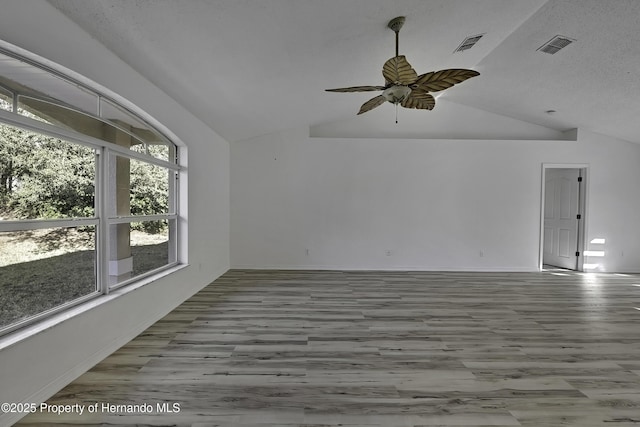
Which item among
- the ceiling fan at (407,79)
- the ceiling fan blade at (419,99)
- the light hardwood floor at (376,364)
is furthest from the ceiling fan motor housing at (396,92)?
the light hardwood floor at (376,364)

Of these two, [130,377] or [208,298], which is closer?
[130,377]

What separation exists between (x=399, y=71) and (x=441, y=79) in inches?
14.5

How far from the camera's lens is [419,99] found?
9.71 feet

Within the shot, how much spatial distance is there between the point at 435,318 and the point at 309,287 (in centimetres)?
189

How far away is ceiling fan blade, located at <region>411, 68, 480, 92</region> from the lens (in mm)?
2307

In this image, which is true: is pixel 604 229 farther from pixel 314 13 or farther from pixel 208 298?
pixel 208 298

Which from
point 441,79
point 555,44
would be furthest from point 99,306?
point 555,44

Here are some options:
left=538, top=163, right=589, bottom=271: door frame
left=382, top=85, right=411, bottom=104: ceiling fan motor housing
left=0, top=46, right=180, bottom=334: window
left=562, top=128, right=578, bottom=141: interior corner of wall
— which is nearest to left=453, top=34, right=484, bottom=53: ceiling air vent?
left=382, top=85, right=411, bottom=104: ceiling fan motor housing

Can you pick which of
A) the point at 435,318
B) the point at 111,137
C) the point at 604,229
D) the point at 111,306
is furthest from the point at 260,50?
the point at 604,229

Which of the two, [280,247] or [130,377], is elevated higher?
[280,247]

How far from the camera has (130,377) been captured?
204 centimetres

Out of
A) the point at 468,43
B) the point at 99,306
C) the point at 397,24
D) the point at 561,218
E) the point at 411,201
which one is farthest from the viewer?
→ the point at 561,218

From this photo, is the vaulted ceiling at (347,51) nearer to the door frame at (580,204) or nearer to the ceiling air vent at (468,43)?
the ceiling air vent at (468,43)

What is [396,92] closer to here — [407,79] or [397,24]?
[407,79]
